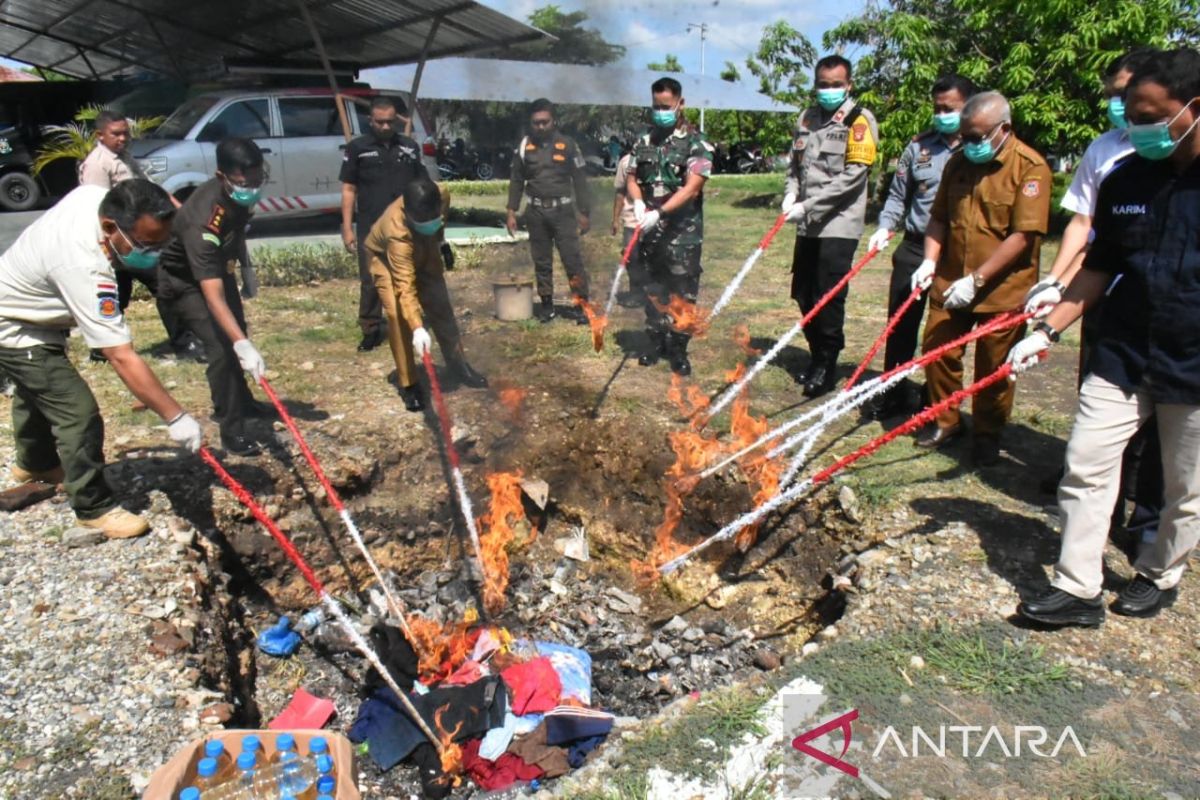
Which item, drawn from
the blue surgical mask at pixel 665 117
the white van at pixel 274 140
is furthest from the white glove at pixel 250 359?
the white van at pixel 274 140

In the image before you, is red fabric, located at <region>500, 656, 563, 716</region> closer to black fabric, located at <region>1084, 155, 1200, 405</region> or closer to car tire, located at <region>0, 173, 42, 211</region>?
black fabric, located at <region>1084, 155, 1200, 405</region>

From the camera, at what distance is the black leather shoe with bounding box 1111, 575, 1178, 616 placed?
318 cm

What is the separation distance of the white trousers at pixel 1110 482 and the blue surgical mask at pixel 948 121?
2137 mm

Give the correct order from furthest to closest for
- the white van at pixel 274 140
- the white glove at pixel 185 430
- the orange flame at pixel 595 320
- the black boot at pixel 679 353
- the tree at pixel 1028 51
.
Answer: the tree at pixel 1028 51 → the white van at pixel 274 140 → the orange flame at pixel 595 320 → the black boot at pixel 679 353 → the white glove at pixel 185 430

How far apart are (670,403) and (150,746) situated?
3643 millimetres

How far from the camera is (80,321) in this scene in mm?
3391

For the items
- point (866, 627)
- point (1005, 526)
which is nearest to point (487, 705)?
point (866, 627)

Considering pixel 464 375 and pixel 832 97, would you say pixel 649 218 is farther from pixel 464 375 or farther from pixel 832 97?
pixel 464 375

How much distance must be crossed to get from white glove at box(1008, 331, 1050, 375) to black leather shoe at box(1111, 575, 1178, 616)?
39.9 inches

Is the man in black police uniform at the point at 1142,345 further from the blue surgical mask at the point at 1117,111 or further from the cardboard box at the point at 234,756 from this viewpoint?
the cardboard box at the point at 234,756

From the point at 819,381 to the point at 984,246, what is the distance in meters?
1.59

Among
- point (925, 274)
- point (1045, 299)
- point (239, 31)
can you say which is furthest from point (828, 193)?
point (239, 31)

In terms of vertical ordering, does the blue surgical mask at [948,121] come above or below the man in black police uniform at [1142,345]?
above

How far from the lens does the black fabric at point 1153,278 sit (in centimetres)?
279
